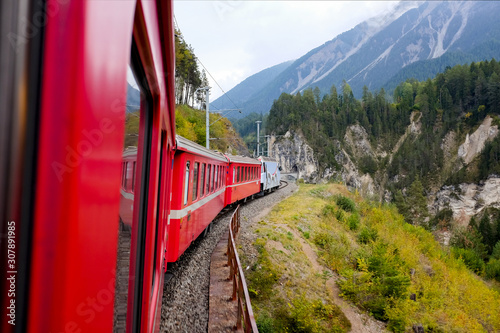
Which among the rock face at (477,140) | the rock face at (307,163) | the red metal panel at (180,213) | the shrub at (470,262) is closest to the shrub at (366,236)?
the red metal panel at (180,213)

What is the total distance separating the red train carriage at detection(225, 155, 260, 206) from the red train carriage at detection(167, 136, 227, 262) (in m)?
4.65

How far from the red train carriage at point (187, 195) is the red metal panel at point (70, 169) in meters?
4.94

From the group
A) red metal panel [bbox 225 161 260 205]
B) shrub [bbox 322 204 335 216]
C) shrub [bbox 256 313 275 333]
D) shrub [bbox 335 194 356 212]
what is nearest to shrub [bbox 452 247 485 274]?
shrub [bbox 335 194 356 212]

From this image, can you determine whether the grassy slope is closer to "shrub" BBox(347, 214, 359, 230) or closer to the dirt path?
the dirt path

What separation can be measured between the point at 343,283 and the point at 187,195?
5617 mm

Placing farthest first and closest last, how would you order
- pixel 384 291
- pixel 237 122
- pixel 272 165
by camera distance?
1. pixel 237 122
2. pixel 272 165
3. pixel 384 291

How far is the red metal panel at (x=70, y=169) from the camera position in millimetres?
532

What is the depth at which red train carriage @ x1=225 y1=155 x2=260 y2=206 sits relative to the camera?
43.8 ft

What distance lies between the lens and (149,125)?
1773mm

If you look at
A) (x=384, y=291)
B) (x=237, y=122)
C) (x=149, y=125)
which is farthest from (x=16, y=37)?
(x=237, y=122)

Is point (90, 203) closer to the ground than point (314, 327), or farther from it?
farther from it

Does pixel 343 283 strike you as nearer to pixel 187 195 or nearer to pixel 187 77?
pixel 187 195

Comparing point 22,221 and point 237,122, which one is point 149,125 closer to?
point 22,221

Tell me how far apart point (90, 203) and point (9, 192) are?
134 millimetres
